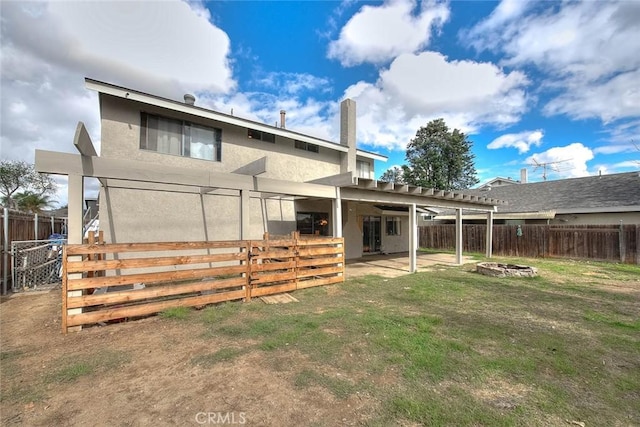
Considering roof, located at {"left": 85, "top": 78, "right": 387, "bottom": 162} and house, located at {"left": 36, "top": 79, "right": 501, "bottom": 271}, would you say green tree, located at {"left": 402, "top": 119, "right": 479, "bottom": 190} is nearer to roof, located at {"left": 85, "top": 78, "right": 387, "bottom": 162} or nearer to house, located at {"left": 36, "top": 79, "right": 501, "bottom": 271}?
house, located at {"left": 36, "top": 79, "right": 501, "bottom": 271}

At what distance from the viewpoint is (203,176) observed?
5.94m

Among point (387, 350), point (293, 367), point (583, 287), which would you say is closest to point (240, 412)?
point (293, 367)

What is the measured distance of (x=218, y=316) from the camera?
203 inches

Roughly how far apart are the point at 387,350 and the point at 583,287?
775 cm

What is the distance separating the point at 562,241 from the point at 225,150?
16.7 meters

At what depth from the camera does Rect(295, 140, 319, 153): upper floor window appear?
475 inches

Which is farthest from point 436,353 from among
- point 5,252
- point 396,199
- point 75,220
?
point 5,252

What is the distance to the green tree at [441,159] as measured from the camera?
31.5 metres

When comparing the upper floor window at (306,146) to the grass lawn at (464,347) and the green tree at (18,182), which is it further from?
the green tree at (18,182)

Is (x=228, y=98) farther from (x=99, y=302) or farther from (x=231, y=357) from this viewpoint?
(x=231, y=357)

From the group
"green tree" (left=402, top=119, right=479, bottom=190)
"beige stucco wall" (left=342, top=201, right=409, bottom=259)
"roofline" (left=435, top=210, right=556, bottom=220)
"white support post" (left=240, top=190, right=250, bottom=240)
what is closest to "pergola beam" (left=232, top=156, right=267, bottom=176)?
"white support post" (left=240, top=190, right=250, bottom=240)

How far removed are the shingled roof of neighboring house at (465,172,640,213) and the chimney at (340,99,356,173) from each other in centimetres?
1243

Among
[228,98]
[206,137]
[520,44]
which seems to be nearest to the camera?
[206,137]

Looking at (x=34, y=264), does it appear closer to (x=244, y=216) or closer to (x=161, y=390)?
(x=244, y=216)
